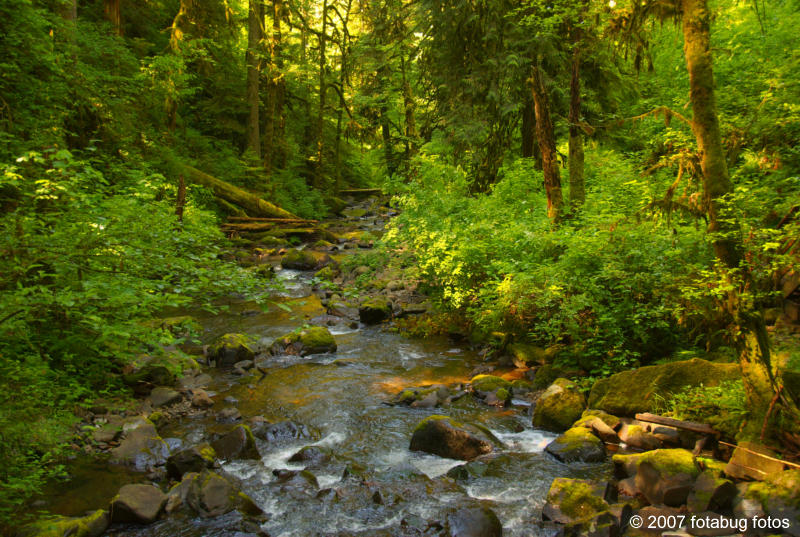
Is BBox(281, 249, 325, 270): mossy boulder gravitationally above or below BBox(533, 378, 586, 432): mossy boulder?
above

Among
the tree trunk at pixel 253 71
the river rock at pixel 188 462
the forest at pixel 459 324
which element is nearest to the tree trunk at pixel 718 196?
the forest at pixel 459 324

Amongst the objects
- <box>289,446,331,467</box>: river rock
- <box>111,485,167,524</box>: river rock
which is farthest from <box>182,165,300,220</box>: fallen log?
<box>111,485,167,524</box>: river rock

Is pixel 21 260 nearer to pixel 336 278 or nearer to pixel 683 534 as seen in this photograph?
pixel 683 534

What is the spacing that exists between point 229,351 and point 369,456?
4.80 metres

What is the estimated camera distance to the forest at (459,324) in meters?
4.73

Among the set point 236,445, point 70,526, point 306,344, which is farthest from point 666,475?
point 306,344

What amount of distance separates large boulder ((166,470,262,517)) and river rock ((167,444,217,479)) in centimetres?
34

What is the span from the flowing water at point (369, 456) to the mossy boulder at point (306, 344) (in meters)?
0.25

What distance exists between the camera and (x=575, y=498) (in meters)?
4.98

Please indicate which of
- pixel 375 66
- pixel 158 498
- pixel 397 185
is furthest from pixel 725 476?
pixel 375 66

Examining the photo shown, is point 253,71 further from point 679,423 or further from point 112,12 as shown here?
point 679,423

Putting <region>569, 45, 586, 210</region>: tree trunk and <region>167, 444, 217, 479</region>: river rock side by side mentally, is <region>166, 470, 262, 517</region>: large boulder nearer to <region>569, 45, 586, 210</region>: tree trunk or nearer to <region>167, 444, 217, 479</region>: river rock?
<region>167, 444, 217, 479</region>: river rock

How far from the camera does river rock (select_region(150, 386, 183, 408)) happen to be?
300 inches

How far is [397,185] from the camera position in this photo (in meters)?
15.8
